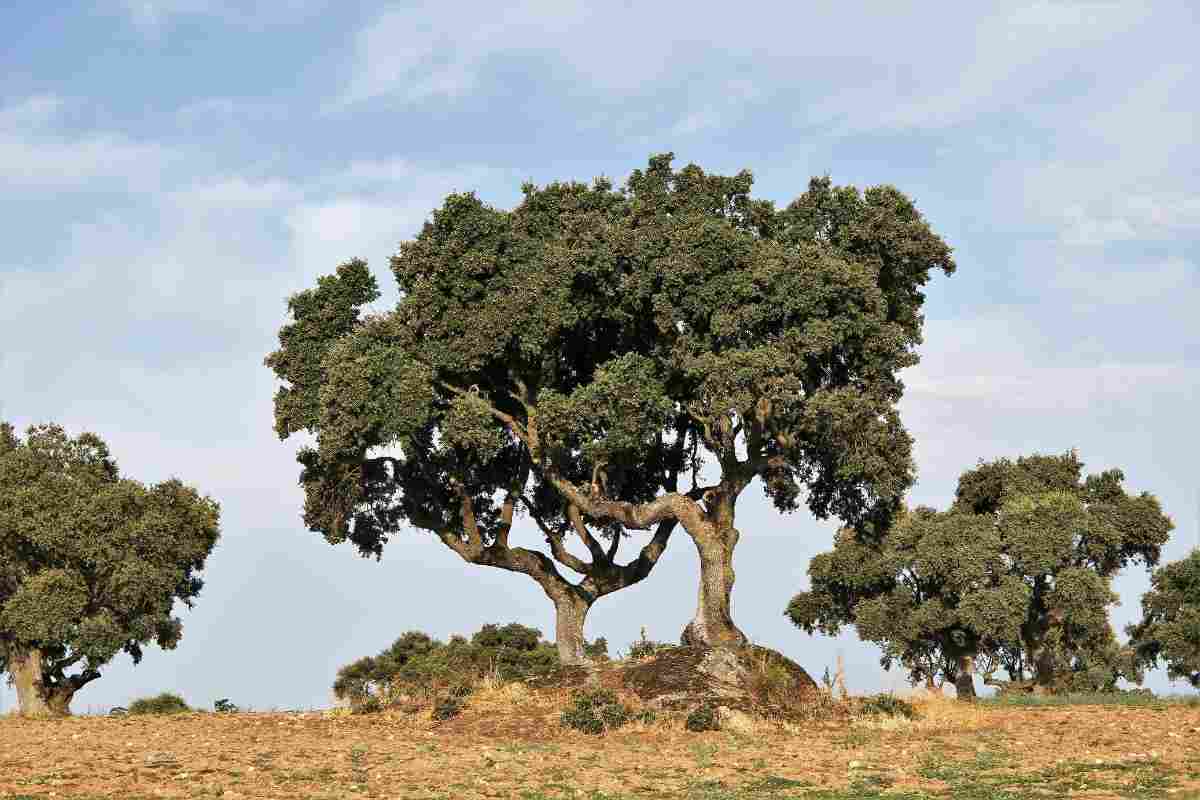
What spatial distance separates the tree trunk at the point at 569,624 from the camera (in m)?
47.7

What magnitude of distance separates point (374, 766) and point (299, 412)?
63.5 ft

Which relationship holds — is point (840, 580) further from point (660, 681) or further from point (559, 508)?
point (660, 681)

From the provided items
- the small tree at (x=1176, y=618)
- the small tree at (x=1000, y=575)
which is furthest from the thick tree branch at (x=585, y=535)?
the small tree at (x=1176, y=618)

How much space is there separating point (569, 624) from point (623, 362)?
12.0m

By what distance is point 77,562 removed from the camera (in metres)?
51.7

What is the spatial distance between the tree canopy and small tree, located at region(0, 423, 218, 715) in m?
7.69

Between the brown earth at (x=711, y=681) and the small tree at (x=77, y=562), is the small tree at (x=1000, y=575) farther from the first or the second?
the small tree at (x=77, y=562)

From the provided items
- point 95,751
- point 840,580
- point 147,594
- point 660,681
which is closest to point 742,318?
point 660,681

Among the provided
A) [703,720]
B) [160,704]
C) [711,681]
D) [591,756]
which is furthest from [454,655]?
[591,756]

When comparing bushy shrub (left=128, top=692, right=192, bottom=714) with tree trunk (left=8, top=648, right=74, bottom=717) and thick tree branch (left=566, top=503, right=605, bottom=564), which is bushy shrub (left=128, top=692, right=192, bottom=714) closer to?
tree trunk (left=8, top=648, right=74, bottom=717)

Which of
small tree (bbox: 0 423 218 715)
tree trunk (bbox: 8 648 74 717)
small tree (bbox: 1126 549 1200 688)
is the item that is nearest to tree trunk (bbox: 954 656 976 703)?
small tree (bbox: 1126 549 1200 688)

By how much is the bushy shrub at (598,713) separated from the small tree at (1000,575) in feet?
91.8

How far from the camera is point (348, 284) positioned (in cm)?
4728

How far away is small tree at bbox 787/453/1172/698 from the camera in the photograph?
2453 inches
